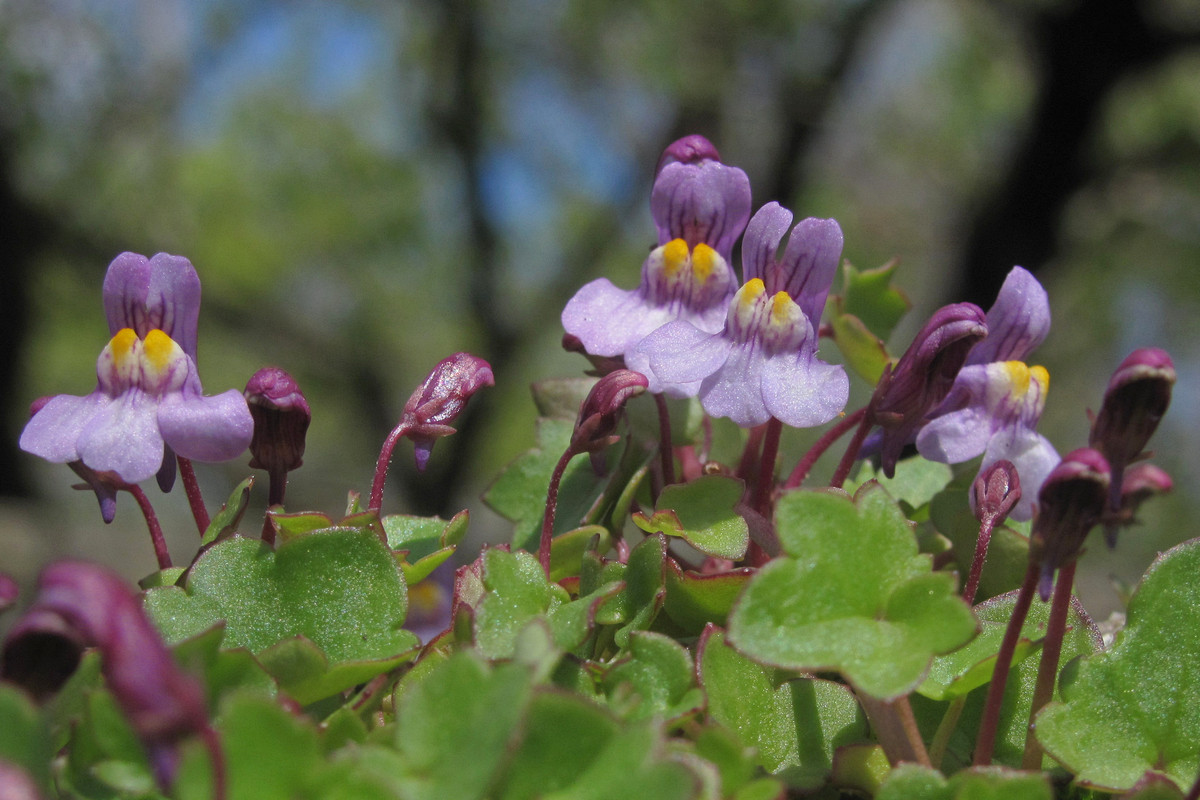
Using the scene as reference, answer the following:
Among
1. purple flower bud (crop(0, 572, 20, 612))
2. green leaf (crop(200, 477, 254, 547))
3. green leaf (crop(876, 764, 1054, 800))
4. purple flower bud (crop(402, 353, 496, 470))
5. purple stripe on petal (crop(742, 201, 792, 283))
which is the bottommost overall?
green leaf (crop(200, 477, 254, 547))

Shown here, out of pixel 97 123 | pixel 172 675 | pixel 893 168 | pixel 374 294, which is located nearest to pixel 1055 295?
pixel 893 168

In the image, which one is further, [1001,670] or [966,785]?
[1001,670]

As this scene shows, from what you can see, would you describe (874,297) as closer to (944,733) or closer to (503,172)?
(944,733)

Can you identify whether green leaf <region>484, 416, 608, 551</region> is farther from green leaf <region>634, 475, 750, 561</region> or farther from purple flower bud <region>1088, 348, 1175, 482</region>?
purple flower bud <region>1088, 348, 1175, 482</region>

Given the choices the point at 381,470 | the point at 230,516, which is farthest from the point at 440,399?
the point at 230,516

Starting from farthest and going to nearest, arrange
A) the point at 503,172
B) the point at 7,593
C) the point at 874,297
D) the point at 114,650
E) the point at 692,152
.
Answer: the point at 503,172 → the point at 874,297 → the point at 692,152 → the point at 7,593 → the point at 114,650

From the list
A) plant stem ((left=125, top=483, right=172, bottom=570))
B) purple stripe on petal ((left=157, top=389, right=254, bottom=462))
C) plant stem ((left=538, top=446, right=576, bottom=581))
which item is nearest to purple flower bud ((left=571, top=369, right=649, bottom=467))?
plant stem ((left=538, top=446, right=576, bottom=581))

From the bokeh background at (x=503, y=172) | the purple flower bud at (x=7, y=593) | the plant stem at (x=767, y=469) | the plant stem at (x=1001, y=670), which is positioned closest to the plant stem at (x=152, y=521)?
the purple flower bud at (x=7, y=593)
